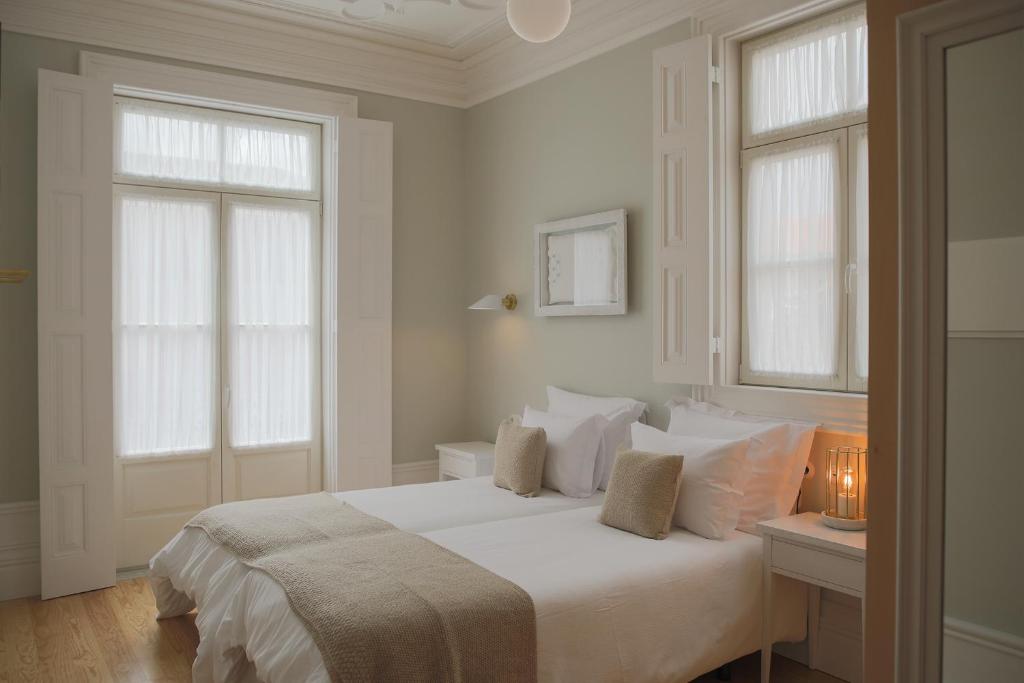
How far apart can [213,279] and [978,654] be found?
4.44 m

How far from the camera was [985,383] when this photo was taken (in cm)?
111

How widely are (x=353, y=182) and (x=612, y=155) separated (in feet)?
5.64

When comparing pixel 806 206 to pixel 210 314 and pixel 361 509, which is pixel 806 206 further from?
pixel 210 314

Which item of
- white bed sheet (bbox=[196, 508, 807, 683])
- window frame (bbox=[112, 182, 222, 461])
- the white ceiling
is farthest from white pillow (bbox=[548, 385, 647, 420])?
the white ceiling

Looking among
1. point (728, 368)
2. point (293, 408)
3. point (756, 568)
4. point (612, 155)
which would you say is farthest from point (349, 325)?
point (756, 568)

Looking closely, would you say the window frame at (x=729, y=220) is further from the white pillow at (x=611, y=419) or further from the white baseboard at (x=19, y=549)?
the white baseboard at (x=19, y=549)

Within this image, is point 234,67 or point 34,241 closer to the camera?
point 34,241

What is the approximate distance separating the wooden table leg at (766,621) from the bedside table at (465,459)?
6.29 feet

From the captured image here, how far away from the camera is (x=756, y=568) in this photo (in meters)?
2.92

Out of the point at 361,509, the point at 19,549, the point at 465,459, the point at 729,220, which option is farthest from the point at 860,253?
the point at 19,549

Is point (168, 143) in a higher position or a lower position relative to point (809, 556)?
higher

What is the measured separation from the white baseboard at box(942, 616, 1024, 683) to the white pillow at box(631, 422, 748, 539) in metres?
1.86

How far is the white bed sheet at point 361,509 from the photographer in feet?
9.18

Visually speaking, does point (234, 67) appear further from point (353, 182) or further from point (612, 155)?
point (612, 155)
